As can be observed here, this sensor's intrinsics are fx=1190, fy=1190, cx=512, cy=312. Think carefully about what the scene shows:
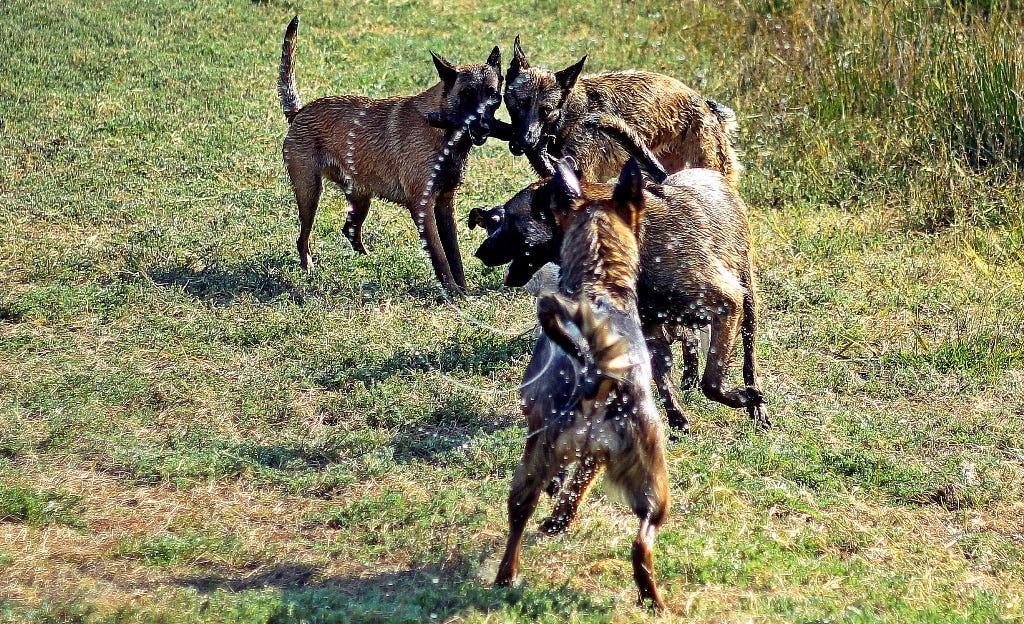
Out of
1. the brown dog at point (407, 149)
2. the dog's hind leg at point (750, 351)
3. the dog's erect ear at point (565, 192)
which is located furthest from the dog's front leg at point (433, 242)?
the dog's erect ear at point (565, 192)

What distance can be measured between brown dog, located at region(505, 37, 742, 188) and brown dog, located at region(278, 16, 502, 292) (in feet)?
0.72

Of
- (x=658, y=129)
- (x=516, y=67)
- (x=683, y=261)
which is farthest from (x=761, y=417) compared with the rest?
(x=516, y=67)

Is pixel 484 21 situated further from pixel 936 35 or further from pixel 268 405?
pixel 268 405

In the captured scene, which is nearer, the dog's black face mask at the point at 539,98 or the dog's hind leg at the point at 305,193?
the dog's black face mask at the point at 539,98

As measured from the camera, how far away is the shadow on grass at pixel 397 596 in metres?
4.06

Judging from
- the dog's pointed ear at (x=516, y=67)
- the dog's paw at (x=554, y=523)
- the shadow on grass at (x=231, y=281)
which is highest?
the dog's pointed ear at (x=516, y=67)

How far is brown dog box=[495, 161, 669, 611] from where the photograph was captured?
3.97 m

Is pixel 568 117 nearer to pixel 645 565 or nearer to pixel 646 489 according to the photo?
pixel 646 489

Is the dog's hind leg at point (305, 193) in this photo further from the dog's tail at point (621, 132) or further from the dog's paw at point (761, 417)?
the dog's paw at point (761, 417)

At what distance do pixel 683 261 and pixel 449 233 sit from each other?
251cm

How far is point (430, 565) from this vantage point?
15.4ft

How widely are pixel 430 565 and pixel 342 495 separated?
0.74 metres

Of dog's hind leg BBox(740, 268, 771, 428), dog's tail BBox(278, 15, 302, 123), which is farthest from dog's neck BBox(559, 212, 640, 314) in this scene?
dog's tail BBox(278, 15, 302, 123)

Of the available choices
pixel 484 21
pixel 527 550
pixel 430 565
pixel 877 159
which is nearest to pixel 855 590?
pixel 527 550
